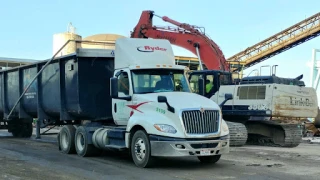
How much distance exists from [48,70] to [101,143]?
4538 mm

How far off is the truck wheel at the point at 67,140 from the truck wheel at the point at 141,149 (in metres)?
3.40

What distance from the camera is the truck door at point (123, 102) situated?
36.4ft

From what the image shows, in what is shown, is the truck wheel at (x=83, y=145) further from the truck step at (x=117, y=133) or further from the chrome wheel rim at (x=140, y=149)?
the chrome wheel rim at (x=140, y=149)

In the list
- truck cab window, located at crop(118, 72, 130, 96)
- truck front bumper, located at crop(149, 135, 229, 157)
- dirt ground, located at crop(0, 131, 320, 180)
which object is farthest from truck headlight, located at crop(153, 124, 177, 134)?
truck cab window, located at crop(118, 72, 130, 96)

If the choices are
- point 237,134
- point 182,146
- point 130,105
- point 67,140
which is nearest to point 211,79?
point 237,134

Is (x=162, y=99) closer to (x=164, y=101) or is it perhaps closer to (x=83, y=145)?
(x=164, y=101)

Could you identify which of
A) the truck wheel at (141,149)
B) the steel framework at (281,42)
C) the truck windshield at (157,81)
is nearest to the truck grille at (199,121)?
the truck wheel at (141,149)

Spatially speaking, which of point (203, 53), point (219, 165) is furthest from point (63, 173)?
point (203, 53)

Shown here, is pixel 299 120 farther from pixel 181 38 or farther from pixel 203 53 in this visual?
pixel 181 38

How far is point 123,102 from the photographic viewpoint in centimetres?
1132

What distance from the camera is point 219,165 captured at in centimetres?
1075

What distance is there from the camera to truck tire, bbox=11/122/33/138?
20688 mm

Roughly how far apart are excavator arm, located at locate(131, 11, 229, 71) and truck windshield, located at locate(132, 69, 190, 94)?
947 centimetres

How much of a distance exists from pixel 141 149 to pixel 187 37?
12.4 m
